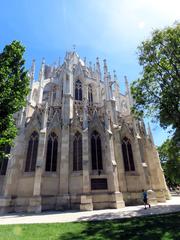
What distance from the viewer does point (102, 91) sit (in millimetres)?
30938

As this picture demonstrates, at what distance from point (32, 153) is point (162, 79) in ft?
54.1

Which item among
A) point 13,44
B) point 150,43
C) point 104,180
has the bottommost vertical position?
point 104,180

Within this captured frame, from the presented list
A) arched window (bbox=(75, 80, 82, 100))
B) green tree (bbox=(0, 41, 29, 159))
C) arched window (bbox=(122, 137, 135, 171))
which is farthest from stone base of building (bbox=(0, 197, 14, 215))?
arched window (bbox=(75, 80, 82, 100))

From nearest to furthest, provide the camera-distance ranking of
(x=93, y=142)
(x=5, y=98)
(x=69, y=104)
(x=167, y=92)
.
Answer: (x=5, y=98)
(x=167, y=92)
(x=93, y=142)
(x=69, y=104)

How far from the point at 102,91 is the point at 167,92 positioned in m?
18.1

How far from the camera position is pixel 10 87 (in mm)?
10070

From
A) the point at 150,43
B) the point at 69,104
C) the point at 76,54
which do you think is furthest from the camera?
the point at 76,54

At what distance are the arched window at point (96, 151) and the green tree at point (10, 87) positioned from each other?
11.1 metres

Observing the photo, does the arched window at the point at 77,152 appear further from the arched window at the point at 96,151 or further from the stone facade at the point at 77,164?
the arched window at the point at 96,151

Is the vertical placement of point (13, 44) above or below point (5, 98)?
above

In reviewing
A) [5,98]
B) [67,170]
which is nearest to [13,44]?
[5,98]

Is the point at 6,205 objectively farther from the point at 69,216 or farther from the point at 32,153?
the point at 69,216

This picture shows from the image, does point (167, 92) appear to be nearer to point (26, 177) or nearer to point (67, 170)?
point (67, 170)

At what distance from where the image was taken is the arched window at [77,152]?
18.5 m
